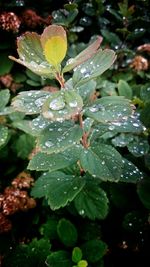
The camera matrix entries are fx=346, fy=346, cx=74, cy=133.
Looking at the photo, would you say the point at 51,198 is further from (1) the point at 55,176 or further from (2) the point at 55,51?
(2) the point at 55,51

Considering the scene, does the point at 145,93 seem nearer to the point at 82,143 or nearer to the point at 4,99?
the point at 82,143

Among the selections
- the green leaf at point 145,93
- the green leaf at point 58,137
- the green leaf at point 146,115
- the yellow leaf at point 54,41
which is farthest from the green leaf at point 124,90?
the yellow leaf at point 54,41

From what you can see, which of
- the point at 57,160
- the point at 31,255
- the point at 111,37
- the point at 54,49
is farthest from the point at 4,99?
the point at 111,37

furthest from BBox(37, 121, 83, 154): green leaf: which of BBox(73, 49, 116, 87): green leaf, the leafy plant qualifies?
BBox(73, 49, 116, 87): green leaf

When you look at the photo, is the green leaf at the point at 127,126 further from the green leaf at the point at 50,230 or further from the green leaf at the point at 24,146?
the green leaf at the point at 24,146

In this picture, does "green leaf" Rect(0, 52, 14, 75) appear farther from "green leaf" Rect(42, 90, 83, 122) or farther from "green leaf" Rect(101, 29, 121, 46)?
"green leaf" Rect(42, 90, 83, 122)

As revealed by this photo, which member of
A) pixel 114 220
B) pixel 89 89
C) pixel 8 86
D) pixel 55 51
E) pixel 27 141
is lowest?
pixel 114 220

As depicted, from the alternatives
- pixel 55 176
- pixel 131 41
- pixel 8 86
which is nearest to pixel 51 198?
pixel 55 176
